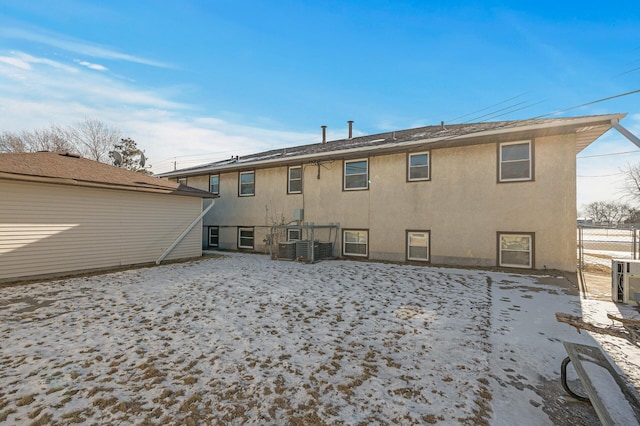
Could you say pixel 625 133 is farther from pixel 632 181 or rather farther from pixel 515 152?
pixel 632 181

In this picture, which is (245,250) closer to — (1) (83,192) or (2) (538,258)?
(1) (83,192)

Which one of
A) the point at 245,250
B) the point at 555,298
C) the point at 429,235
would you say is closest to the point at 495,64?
the point at 429,235

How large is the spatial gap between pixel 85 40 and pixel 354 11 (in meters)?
10.7

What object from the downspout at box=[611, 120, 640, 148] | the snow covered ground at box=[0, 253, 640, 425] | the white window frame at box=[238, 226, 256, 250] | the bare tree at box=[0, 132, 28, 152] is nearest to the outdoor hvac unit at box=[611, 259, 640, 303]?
the snow covered ground at box=[0, 253, 640, 425]

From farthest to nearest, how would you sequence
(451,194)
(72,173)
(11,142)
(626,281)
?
(11,142), (451,194), (72,173), (626,281)

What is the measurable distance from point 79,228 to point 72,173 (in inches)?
71.3

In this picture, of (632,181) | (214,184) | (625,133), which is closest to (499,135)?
(625,133)

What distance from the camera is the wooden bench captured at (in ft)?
6.66

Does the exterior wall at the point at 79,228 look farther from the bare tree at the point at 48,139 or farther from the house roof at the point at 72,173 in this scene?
Answer: the bare tree at the point at 48,139

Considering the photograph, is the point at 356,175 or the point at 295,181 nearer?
the point at 356,175

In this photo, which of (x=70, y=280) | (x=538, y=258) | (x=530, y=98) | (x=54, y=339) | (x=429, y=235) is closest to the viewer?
(x=54, y=339)

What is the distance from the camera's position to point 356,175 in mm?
12289

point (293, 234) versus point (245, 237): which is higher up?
point (293, 234)

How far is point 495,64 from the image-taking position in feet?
38.5
